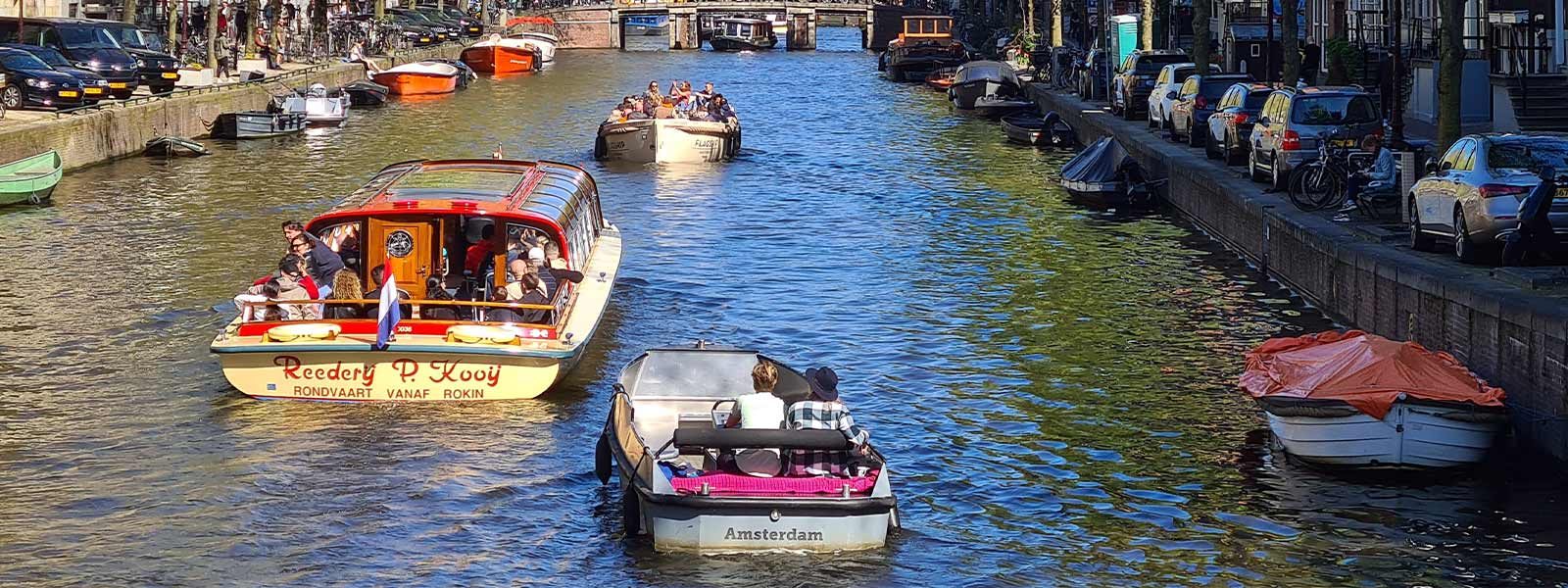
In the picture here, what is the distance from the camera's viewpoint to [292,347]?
21234 millimetres

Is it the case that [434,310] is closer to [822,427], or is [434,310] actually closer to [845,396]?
[845,396]

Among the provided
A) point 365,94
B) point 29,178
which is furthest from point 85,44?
point 365,94

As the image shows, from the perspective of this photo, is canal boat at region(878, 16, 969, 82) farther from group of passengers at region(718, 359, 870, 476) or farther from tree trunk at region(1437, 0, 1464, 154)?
group of passengers at region(718, 359, 870, 476)

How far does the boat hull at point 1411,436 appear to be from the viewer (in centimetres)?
1838

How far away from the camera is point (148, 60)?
56.3 meters

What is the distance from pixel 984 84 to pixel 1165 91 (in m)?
21.3

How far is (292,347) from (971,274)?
1351 cm

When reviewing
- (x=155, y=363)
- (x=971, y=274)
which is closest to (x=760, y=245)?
(x=971, y=274)

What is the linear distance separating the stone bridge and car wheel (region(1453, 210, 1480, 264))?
111m

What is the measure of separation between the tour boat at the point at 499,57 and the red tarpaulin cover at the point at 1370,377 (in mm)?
81570

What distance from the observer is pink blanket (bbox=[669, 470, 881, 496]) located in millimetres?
16000

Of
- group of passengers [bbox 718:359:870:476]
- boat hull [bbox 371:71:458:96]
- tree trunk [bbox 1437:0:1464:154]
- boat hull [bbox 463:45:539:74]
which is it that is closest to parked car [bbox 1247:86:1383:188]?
tree trunk [bbox 1437:0:1464:154]

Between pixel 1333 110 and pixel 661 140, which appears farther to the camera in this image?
pixel 661 140

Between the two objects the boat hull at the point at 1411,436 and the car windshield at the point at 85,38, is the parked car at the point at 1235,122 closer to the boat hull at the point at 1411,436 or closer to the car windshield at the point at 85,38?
the boat hull at the point at 1411,436
